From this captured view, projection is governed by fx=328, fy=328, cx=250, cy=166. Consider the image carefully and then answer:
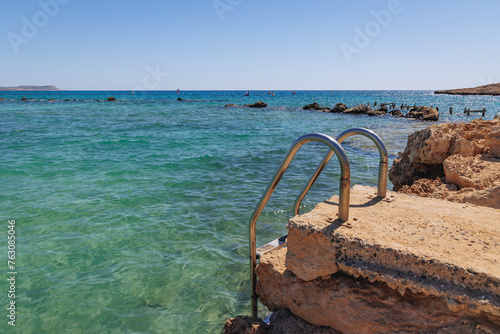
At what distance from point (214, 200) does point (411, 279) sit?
210 inches

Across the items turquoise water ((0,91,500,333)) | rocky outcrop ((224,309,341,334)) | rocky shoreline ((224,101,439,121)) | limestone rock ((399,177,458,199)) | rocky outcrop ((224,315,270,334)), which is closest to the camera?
rocky outcrop ((224,309,341,334))

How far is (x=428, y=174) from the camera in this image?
519 centimetres

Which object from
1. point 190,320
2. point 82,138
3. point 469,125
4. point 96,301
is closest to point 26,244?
point 96,301

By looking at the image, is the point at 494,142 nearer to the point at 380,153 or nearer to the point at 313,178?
the point at 380,153

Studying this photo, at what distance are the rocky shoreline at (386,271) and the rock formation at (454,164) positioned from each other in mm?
1208

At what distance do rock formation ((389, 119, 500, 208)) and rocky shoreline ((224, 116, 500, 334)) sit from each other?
3.96 feet

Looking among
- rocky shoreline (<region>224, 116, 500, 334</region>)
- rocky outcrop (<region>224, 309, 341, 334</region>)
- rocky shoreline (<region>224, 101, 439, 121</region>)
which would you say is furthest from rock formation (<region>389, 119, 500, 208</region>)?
rocky shoreline (<region>224, 101, 439, 121</region>)

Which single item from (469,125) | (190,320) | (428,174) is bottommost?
(190,320)

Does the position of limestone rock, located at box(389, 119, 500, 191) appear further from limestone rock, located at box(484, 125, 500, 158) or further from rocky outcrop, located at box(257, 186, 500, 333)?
rocky outcrop, located at box(257, 186, 500, 333)

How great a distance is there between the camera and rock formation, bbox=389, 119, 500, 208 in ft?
12.1

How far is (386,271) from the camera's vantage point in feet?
6.15

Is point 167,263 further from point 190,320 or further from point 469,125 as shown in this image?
point 469,125

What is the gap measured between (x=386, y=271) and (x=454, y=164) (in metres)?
3.08

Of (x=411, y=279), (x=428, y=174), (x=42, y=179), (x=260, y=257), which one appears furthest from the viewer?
(x=42, y=179)
